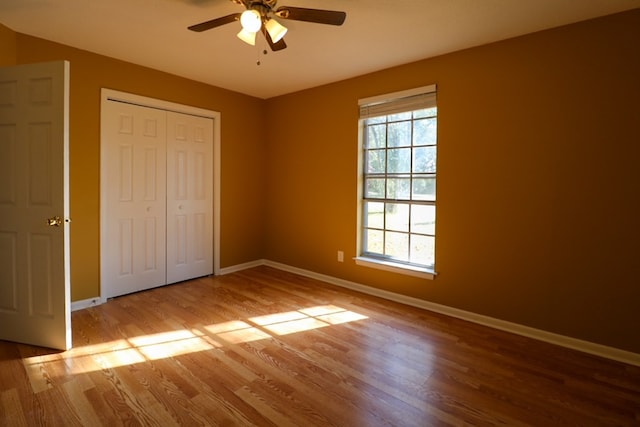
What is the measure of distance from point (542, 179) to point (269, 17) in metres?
2.42

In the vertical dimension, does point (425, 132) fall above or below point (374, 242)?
above

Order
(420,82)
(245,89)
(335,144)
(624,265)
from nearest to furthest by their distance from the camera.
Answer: (624,265), (420,82), (335,144), (245,89)

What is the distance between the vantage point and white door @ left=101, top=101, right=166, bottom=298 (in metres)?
3.35

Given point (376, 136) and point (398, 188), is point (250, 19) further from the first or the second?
point (398, 188)

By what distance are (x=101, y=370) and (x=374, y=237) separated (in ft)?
9.08

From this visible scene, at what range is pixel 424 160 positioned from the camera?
3.35m

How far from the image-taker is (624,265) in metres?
2.34

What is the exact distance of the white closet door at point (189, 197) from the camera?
3.88 m

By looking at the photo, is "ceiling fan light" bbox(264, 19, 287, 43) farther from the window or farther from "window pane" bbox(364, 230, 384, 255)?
"window pane" bbox(364, 230, 384, 255)

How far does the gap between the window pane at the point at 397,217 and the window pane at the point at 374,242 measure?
0.16 m

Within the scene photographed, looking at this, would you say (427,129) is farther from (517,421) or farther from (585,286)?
(517,421)

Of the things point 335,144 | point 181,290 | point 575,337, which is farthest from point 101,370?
point 575,337

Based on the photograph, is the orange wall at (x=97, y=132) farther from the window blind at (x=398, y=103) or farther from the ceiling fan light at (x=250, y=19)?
the ceiling fan light at (x=250, y=19)

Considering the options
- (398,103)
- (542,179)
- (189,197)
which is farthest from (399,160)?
(189,197)
